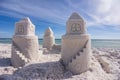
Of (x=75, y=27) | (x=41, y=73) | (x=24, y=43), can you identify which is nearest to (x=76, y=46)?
(x=75, y=27)

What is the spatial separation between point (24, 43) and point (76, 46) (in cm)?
462

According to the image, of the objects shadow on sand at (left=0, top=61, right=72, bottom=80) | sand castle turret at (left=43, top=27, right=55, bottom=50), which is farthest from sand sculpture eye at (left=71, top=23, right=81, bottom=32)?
sand castle turret at (left=43, top=27, right=55, bottom=50)

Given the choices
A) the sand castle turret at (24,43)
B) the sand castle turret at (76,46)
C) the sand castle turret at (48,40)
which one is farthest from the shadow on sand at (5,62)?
the sand castle turret at (48,40)

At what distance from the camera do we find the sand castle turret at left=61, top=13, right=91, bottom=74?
40.7 ft

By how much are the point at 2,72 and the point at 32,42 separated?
11.9 ft

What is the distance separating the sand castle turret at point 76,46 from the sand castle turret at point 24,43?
10.8ft

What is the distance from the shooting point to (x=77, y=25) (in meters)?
13.1

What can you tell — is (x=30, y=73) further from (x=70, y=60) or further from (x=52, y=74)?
(x=70, y=60)

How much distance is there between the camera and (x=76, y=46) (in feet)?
42.0

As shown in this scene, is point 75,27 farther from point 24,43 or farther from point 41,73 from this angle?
point 24,43

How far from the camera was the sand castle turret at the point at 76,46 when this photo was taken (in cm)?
1241

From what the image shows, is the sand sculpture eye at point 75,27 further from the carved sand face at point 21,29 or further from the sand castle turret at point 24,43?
the carved sand face at point 21,29

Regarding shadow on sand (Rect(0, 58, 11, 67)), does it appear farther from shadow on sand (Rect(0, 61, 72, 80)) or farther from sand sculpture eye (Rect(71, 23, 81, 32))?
sand sculpture eye (Rect(71, 23, 81, 32))

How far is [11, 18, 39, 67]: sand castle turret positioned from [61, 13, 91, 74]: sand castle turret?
328 centimetres
